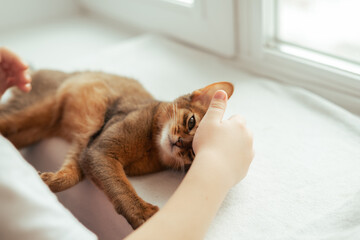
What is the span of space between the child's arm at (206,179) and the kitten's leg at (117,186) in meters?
0.16

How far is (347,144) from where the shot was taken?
41.4 inches

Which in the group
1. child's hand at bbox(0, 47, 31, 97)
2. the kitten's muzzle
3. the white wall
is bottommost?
the kitten's muzzle

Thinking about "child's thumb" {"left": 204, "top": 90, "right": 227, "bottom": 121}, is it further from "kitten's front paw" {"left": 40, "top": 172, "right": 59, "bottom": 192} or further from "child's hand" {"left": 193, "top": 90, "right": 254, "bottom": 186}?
"kitten's front paw" {"left": 40, "top": 172, "right": 59, "bottom": 192}

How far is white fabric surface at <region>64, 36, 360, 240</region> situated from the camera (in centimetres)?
83

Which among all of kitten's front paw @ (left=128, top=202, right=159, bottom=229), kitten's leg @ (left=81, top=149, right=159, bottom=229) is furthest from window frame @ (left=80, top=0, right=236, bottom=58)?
kitten's front paw @ (left=128, top=202, right=159, bottom=229)

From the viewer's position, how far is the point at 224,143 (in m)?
0.83

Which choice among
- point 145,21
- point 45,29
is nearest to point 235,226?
point 145,21

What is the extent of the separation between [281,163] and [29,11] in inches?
65.3

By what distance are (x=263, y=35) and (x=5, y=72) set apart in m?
0.88

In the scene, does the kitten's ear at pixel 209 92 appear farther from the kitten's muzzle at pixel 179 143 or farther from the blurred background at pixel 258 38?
Result: the blurred background at pixel 258 38

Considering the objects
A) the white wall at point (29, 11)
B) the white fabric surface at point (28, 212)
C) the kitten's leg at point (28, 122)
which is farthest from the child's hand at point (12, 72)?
the white wall at point (29, 11)

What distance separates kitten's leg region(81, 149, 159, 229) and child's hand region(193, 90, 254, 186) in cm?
19

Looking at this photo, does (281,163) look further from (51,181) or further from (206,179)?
(51,181)

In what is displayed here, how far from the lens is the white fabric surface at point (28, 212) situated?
59 cm
